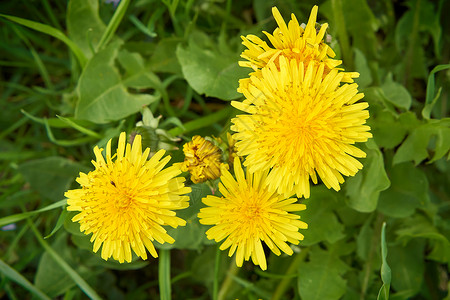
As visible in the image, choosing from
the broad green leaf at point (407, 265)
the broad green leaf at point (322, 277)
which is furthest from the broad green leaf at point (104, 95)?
the broad green leaf at point (407, 265)

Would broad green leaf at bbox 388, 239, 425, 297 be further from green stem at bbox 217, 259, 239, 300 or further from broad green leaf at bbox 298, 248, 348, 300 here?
green stem at bbox 217, 259, 239, 300

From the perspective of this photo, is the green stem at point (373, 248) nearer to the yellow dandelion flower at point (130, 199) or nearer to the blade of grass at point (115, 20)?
the yellow dandelion flower at point (130, 199)

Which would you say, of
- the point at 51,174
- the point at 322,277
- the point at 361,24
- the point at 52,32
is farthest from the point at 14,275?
the point at 361,24

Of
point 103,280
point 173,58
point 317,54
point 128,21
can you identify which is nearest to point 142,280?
point 103,280

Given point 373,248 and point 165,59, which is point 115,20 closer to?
point 165,59

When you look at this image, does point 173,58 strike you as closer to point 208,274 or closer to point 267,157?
point 267,157
